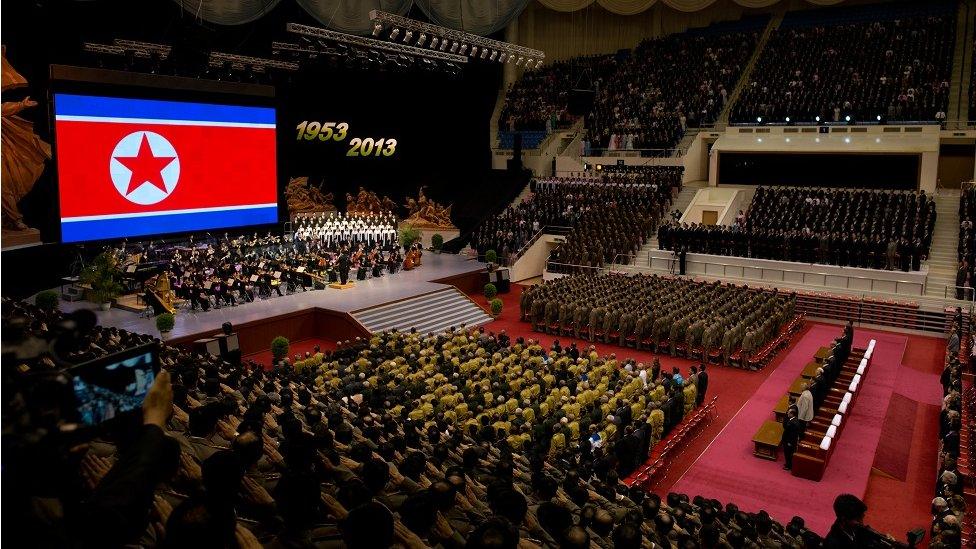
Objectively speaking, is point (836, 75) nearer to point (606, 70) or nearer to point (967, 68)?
point (967, 68)

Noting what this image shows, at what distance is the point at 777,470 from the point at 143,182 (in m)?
14.7

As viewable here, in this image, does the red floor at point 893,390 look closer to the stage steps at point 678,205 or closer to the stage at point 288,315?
the stage at point 288,315

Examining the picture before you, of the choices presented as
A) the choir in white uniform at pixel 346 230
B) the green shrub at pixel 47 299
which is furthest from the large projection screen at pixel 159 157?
the choir in white uniform at pixel 346 230

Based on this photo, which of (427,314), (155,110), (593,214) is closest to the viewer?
(155,110)

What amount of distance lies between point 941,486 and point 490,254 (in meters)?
17.5

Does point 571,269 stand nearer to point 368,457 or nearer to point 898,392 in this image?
point 898,392

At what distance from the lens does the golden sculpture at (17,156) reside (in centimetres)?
1750

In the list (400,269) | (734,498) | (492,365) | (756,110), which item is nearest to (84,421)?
(734,498)

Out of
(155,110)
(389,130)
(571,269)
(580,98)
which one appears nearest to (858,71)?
(580,98)

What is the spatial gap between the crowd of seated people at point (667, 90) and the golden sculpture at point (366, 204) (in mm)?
9959

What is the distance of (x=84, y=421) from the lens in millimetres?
2779

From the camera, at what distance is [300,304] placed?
59.8ft

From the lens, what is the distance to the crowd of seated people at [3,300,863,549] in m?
2.38

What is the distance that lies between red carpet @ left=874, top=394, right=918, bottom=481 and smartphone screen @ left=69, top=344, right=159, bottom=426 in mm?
10570
